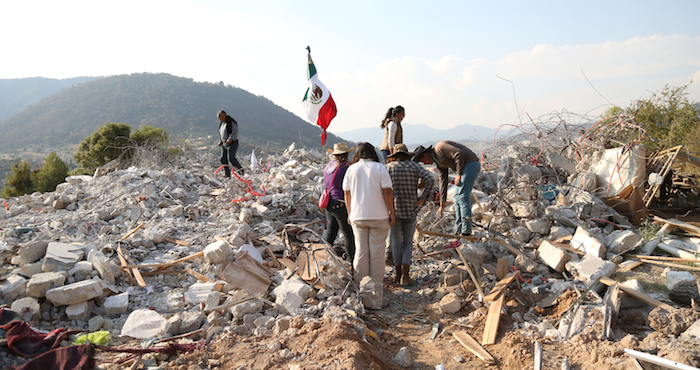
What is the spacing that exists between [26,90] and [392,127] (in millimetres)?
149615

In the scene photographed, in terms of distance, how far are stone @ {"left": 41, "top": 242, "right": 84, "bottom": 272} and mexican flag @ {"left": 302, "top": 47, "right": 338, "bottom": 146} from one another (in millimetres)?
3854

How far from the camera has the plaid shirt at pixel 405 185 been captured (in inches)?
169

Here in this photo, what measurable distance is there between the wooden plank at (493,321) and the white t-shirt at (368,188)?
147 centimetres

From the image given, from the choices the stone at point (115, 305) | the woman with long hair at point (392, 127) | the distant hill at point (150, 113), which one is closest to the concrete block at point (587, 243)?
the woman with long hair at point (392, 127)

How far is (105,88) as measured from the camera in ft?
252

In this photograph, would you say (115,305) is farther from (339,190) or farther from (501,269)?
(501,269)

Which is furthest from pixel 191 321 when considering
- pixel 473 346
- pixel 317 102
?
pixel 317 102

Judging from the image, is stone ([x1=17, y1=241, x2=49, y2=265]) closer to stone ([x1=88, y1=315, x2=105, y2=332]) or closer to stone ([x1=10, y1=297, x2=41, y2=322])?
stone ([x1=10, y1=297, x2=41, y2=322])

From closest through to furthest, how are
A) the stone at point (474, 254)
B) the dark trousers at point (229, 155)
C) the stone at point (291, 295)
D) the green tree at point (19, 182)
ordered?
the stone at point (291, 295) → the stone at point (474, 254) → the dark trousers at point (229, 155) → the green tree at point (19, 182)

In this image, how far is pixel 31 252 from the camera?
4.27 m

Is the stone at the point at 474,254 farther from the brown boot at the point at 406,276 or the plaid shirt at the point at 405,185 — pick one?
the plaid shirt at the point at 405,185

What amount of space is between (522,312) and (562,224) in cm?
260

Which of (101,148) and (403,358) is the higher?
(101,148)

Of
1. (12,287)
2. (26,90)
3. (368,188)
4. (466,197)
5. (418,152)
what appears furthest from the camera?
(26,90)
